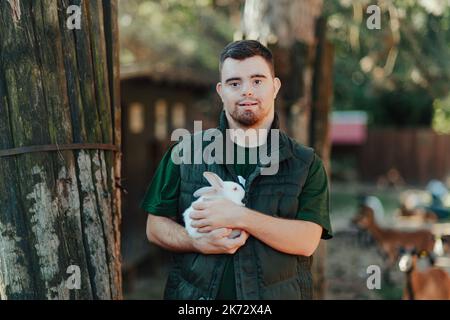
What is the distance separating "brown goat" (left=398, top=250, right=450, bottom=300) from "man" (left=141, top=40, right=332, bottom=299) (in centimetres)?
296

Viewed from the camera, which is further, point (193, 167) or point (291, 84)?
point (291, 84)

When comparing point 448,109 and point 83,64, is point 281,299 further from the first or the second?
point 448,109

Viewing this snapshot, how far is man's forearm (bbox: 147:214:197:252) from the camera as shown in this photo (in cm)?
305

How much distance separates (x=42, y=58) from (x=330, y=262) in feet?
26.4

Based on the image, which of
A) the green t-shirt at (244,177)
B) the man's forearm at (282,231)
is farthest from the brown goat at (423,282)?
the man's forearm at (282,231)

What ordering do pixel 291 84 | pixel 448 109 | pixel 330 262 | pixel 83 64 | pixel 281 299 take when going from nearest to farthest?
1. pixel 281 299
2. pixel 83 64
3. pixel 291 84
4. pixel 330 262
5. pixel 448 109

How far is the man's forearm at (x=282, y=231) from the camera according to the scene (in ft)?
9.65

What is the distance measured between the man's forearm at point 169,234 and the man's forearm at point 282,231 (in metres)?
0.28

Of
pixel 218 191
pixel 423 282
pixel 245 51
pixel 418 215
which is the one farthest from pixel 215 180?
pixel 418 215

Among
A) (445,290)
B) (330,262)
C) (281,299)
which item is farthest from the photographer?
(330,262)

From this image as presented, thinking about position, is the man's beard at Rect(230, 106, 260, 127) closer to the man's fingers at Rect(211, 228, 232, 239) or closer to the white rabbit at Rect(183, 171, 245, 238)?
the white rabbit at Rect(183, 171, 245, 238)

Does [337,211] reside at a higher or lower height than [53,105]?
lower

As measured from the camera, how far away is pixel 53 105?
314 cm
